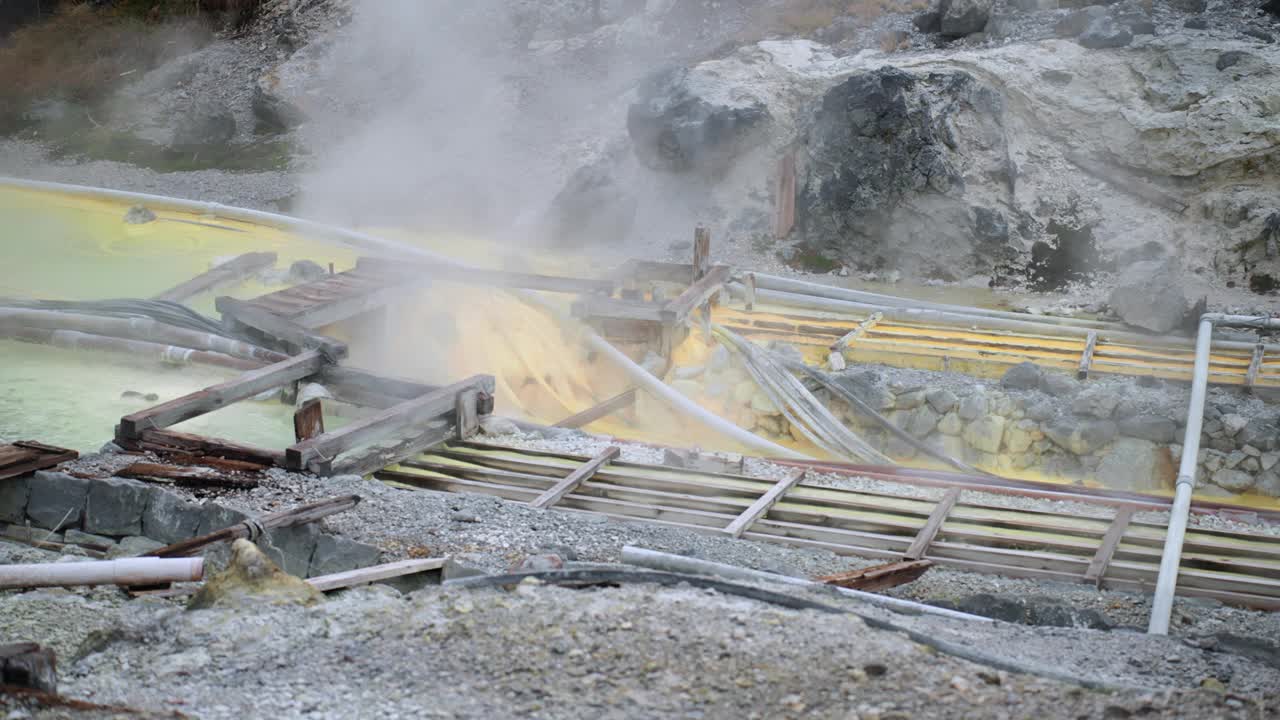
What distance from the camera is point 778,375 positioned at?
976cm

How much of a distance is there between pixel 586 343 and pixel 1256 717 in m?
7.02

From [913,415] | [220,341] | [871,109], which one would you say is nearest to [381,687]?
[220,341]

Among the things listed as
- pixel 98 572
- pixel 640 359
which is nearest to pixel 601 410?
pixel 640 359

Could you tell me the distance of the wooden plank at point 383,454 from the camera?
6.27 m

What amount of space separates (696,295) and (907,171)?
166 inches

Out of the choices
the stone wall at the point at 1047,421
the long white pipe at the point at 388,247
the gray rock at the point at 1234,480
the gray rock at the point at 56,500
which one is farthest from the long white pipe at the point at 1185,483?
the gray rock at the point at 56,500

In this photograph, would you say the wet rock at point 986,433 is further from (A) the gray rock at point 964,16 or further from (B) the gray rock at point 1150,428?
(A) the gray rock at point 964,16

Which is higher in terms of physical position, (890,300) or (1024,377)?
(890,300)

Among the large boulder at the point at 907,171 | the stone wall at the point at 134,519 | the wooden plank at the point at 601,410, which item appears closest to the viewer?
the stone wall at the point at 134,519

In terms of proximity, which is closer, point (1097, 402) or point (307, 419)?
point (307, 419)

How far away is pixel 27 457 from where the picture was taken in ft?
19.1

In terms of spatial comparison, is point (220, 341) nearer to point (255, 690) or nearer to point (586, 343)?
point (586, 343)

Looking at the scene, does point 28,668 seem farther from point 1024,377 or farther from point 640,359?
point 1024,377

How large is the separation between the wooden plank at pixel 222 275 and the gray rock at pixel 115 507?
183 inches
